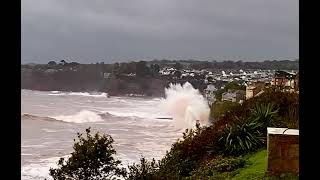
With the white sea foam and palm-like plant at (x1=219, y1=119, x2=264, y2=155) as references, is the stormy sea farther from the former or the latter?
palm-like plant at (x1=219, y1=119, x2=264, y2=155)

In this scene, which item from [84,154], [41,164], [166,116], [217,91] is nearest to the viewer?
[84,154]

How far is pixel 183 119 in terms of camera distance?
14859 mm

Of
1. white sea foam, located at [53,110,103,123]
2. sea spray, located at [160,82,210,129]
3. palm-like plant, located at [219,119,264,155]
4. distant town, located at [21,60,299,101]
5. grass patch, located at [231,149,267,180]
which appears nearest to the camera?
grass patch, located at [231,149,267,180]

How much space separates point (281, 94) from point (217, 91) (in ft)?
21.7

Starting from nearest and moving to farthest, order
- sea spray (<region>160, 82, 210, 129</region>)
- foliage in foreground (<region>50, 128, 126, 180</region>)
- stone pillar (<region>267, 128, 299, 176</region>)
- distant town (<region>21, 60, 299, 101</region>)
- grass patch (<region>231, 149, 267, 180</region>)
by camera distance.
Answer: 1. stone pillar (<region>267, 128, 299, 176</region>)
2. grass patch (<region>231, 149, 267, 180</region>)
3. foliage in foreground (<region>50, 128, 126, 180</region>)
4. distant town (<region>21, 60, 299, 101</region>)
5. sea spray (<region>160, 82, 210, 129</region>)

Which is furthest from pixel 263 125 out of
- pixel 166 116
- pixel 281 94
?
pixel 166 116

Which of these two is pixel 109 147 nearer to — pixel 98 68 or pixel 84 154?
pixel 84 154

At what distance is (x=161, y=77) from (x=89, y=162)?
856 centimetres

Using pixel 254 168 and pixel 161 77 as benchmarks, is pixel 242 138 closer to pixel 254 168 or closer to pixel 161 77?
pixel 254 168

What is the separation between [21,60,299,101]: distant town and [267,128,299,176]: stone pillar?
574 cm

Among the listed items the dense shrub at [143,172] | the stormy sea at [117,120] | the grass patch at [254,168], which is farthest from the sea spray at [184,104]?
the dense shrub at [143,172]

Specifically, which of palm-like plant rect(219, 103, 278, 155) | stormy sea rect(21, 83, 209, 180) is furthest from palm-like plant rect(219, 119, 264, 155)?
stormy sea rect(21, 83, 209, 180)

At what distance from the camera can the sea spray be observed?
46.5ft

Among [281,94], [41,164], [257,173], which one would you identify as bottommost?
[41,164]
